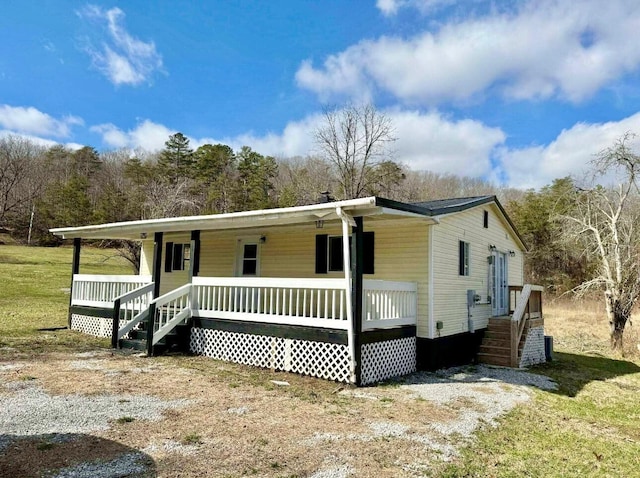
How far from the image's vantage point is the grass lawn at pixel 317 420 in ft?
13.7

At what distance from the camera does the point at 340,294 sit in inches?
305

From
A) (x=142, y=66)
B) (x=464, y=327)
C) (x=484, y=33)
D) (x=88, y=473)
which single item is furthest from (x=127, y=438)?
(x=142, y=66)

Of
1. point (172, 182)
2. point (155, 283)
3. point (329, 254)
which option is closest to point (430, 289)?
point (329, 254)

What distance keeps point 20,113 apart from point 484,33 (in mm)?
53575

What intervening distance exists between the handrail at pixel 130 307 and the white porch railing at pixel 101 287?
1.38 ft

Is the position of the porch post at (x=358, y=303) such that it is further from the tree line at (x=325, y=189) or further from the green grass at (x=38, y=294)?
the tree line at (x=325, y=189)

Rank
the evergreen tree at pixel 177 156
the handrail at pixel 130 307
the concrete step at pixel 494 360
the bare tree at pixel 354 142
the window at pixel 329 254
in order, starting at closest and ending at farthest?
the handrail at pixel 130 307
the concrete step at pixel 494 360
the window at pixel 329 254
the bare tree at pixel 354 142
the evergreen tree at pixel 177 156

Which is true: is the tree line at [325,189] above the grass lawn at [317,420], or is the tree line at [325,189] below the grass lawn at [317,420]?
above

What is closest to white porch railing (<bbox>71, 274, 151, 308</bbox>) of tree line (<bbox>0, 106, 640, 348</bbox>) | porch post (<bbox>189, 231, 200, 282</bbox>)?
porch post (<bbox>189, 231, 200, 282</bbox>)

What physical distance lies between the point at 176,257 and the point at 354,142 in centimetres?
2203

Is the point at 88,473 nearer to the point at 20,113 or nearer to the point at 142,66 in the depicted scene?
the point at 142,66

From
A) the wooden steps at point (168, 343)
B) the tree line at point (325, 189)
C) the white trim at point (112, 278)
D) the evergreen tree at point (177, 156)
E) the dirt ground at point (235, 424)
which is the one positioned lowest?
the dirt ground at point (235, 424)

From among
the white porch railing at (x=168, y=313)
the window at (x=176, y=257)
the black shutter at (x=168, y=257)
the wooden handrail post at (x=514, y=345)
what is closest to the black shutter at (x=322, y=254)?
the white porch railing at (x=168, y=313)

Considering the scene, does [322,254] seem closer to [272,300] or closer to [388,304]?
[272,300]
